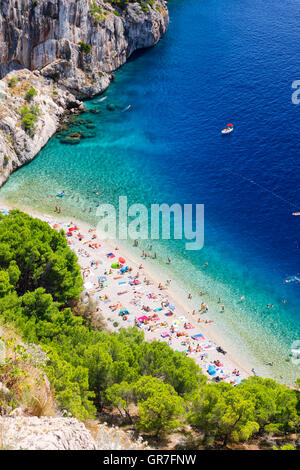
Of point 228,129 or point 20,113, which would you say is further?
point 228,129

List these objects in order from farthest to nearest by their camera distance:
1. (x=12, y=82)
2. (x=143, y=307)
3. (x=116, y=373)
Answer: (x=12, y=82) → (x=143, y=307) → (x=116, y=373)

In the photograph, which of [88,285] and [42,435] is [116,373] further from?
[88,285]

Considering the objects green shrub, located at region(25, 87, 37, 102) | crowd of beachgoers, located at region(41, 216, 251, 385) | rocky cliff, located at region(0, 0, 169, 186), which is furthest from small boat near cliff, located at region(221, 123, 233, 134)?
green shrub, located at region(25, 87, 37, 102)

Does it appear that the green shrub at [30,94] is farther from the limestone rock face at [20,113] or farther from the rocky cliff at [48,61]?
the limestone rock face at [20,113]

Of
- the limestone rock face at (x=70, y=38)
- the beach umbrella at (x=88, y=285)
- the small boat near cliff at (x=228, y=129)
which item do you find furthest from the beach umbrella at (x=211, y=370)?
the limestone rock face at (x=70, y=38)

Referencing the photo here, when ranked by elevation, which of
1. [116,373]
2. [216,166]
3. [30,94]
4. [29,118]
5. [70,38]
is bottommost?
[116,373]

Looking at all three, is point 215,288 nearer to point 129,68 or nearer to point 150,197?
point 150,197

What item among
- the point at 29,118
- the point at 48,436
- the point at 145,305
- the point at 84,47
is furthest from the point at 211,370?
the point at 84,47
